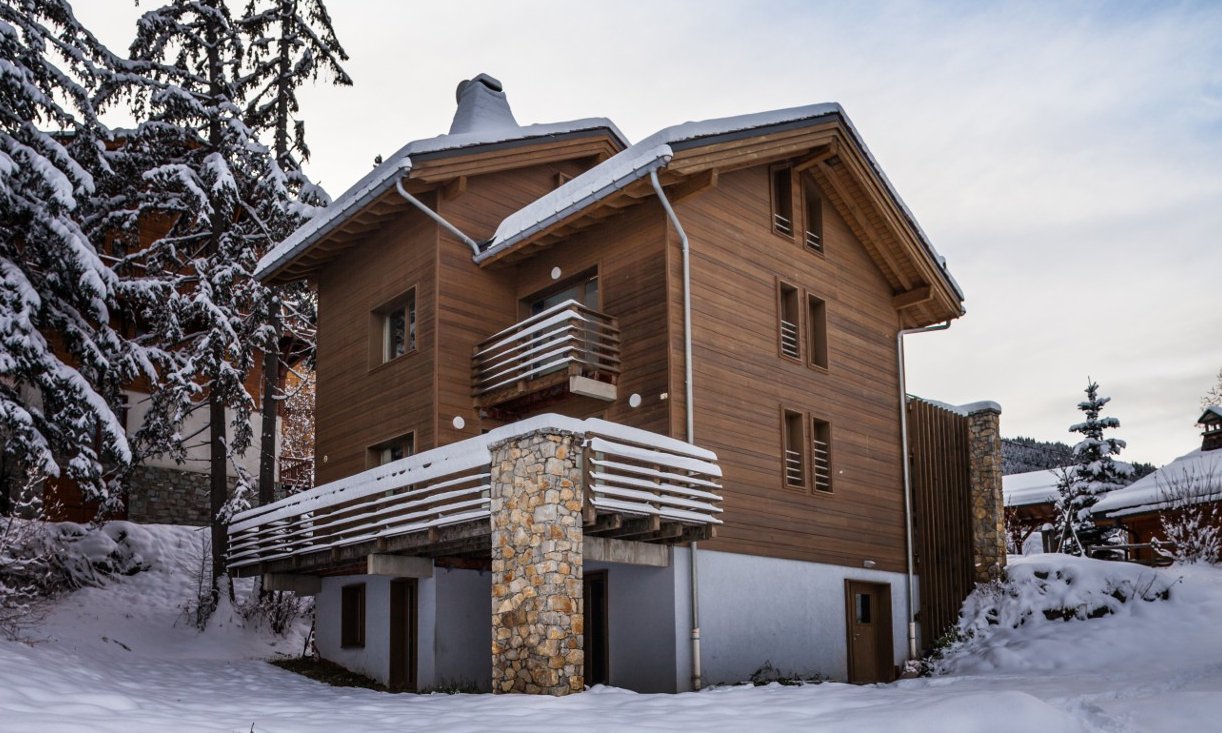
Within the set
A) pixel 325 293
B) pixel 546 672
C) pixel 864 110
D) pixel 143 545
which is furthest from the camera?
pixel 143 545

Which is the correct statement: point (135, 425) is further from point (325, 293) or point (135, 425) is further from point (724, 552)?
point (724, 552)

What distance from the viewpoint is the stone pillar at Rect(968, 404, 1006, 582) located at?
20.7 meters

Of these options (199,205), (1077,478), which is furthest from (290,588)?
(1077,478)

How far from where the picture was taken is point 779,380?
56.7ft

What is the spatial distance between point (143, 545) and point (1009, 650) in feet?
58.5

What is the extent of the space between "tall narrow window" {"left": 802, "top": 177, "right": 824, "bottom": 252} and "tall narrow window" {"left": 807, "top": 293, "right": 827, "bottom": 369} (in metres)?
0.97

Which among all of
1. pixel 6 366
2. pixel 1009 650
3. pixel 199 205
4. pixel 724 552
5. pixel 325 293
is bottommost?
pixel 1009 650

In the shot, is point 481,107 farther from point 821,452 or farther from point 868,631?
point 868,631

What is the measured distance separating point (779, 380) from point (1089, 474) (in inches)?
750

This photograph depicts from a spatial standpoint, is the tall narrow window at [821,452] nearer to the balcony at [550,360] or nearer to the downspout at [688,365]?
the downspout at [688,365]

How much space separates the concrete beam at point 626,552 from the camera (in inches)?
538

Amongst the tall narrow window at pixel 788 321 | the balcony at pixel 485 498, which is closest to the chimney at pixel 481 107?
the tall narrow window at pixel 788 321

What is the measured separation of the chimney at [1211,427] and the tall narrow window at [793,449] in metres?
24.7

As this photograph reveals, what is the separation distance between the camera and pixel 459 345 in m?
17.5
